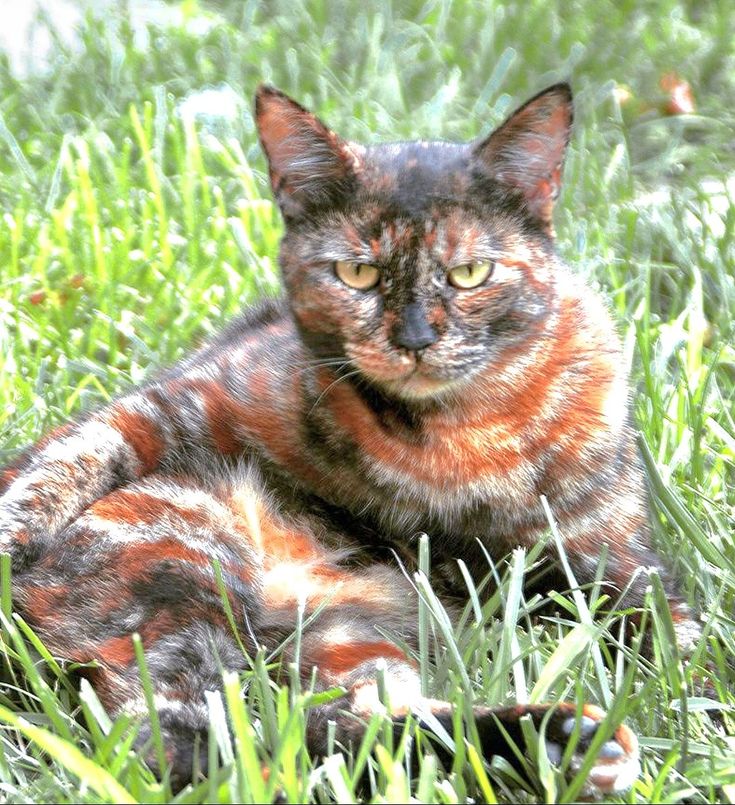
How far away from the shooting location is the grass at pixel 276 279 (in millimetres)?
1705

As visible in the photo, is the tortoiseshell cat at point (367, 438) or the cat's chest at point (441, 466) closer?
the tortoiseshell cat at point (367, 438)

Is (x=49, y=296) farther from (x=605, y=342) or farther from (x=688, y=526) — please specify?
(x=688, y=526)

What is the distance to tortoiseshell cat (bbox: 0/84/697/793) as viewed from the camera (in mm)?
2066

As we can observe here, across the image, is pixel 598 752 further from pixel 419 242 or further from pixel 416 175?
pixel 416 175

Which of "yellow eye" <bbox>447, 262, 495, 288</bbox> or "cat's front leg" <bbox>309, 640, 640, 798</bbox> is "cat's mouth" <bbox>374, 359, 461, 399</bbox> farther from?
"cat's front leg" <bbox>309, 640, 640, 798</bbox>

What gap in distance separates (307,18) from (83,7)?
93 cm

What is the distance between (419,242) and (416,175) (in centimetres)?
15

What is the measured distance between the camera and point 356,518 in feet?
7.45

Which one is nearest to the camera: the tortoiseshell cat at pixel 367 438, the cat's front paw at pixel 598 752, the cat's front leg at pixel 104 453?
the cat's front paw at pixel 598 752

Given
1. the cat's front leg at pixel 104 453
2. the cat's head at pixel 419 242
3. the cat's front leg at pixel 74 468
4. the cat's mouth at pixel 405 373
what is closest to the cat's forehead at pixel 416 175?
the cat's head at pixel 419 242

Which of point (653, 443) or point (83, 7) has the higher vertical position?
point (83, 7)

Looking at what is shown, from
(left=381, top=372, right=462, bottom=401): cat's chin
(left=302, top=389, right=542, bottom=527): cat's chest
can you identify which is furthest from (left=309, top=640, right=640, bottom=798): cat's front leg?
(left=381, top=372, right=462, bottom=401): cat's chin

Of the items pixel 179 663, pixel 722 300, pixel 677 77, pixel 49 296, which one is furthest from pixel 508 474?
pixel 677 77

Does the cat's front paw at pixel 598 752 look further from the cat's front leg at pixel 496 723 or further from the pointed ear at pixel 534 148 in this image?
the pointed ear at pixel 534 148
